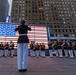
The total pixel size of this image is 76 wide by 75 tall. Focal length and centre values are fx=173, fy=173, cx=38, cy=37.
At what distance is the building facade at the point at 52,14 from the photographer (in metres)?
119

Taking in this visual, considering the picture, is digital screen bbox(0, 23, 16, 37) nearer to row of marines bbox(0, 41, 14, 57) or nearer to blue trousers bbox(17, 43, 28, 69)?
row of marines bbox(0, 41, 14, 57)

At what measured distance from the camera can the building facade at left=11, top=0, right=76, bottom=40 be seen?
391ft

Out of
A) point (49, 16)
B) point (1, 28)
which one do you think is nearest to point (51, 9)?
point (49, 16)

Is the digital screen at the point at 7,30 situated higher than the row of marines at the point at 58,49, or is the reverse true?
the digital screen at the point at 7,30

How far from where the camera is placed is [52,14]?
125 m

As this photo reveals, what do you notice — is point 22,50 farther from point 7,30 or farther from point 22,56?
point 7,30

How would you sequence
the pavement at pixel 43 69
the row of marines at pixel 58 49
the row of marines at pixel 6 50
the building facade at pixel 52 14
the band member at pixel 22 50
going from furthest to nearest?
the building facade at pixel 52 14 → the row of marines at pixel 6 50 → the row of marines at pixel 58 49 → the band member at pixel 22 50 → the pavement at pixel 43 69

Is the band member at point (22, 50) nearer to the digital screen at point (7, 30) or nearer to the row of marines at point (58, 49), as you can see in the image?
the row of marines at point (58, 49)

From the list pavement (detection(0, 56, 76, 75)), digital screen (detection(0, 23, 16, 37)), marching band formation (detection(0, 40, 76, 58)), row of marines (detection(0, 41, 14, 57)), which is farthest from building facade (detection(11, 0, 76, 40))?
pavement (detection(0, 56, 76, 75))

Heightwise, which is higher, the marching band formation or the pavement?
the marching band formation

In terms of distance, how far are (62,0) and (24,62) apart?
12774 centimetres

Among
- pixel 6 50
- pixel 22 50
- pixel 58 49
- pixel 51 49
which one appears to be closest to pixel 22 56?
pixel 22 50

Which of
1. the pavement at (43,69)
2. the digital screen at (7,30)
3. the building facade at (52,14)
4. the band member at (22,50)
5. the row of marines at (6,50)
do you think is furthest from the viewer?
the building facade at (52,14)

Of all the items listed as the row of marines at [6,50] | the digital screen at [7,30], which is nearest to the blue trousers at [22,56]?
the row of marines at [6,50]
